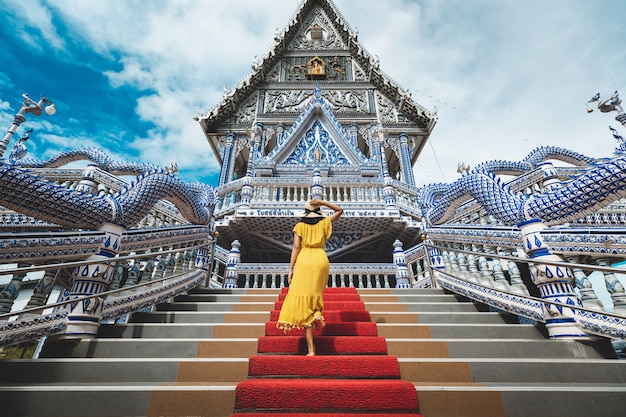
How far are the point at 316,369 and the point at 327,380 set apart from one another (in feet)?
0.54

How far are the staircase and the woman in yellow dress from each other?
29 cm

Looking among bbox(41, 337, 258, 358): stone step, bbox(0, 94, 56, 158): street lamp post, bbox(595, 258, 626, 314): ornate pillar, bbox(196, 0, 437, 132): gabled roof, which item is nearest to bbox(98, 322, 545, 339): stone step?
bbox(41, 337, 258, 358): stone step

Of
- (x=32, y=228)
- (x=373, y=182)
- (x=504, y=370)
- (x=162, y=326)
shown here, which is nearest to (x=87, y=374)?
(x=162, y=326)

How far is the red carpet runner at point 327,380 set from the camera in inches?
72.2

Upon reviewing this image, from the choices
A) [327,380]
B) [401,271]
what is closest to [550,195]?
[327,380]

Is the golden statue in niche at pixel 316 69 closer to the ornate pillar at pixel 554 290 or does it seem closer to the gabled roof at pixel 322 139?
the gabled roof at pixel 322 139

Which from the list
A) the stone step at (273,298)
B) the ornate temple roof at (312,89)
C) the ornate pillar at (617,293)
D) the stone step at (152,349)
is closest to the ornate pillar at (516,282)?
the ornate pillar at (617,293)

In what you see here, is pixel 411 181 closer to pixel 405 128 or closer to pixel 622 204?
pixel 405 128

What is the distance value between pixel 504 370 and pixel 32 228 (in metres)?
9.08

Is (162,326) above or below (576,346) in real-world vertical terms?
above

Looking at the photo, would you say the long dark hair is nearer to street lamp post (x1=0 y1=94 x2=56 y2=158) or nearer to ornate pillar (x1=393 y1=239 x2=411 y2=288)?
ornate pillar (x1=393 y1=239 x2=411 y2=288)

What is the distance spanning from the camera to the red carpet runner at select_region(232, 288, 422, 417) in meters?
1.83

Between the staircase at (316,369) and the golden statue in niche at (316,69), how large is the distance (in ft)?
41.2

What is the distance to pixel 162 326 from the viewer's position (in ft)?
9.77
